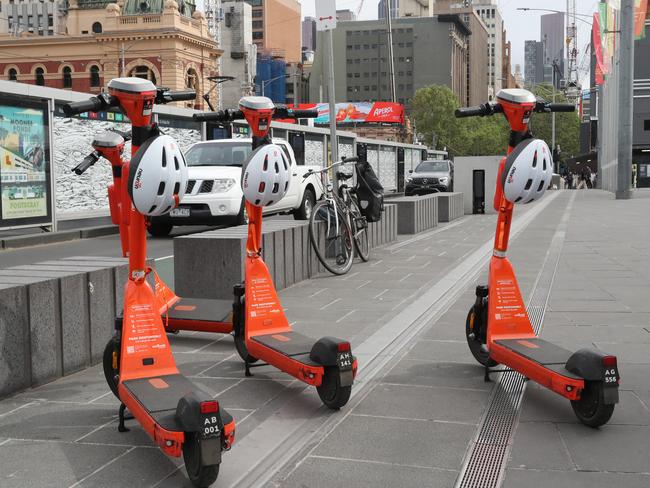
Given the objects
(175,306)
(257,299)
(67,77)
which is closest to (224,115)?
(257,299)

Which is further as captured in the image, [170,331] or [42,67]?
[42,67]

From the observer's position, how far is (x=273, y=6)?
18262 centimetres

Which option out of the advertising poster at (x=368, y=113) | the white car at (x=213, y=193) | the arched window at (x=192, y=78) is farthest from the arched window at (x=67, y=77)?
the white car at (x=213, y=193)

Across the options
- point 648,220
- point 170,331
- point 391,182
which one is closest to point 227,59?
point 391,182

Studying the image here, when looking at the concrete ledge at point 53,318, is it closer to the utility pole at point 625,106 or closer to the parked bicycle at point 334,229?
the parked bicycle at point 334,229

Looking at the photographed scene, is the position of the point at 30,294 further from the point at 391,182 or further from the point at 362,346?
the point at 391,182

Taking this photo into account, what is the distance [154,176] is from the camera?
12.9 ft

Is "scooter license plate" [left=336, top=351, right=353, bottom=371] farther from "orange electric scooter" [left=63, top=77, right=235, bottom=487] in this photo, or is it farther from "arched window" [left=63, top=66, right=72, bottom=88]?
"arched window" [left=63, top=66, right=72, bottom=88]

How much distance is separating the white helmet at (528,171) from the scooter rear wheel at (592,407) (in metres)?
1.09

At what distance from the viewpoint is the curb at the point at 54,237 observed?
14750mm

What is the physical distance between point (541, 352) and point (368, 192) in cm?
655

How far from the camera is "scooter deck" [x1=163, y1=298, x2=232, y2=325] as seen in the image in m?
6.19

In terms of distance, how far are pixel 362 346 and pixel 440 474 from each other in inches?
98.4

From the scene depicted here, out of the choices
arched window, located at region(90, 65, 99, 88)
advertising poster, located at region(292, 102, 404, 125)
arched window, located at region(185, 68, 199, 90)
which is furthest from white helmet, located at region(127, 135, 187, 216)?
advertising poster, located at region(292, 102, 404, 125)
